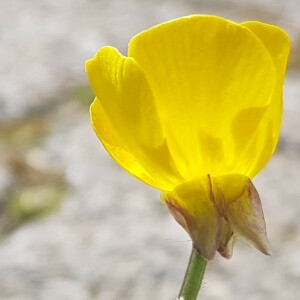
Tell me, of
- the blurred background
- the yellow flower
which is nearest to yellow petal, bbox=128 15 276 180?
the yellow flower

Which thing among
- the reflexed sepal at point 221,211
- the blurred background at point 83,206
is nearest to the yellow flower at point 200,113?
the reflexed sepal at point 221,211

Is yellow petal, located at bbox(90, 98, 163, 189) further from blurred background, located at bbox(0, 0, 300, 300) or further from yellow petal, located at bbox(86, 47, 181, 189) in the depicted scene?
blurred background, located at bbox(0, 0, 300, 300)

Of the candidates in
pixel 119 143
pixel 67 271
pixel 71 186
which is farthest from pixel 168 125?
pixel 71 186

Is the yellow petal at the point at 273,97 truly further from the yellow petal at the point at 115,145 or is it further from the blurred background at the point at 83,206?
the blurred background at the point at 83,206

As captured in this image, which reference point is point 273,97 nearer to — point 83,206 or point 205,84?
point 205,84

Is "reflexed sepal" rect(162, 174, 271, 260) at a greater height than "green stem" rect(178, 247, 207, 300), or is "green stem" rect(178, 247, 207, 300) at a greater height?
"reflexed sepal" rect(162, 174, 271, 260)

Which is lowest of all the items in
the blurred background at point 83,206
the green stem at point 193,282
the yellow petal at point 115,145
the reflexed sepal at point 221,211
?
the blurred background at point 83,206
